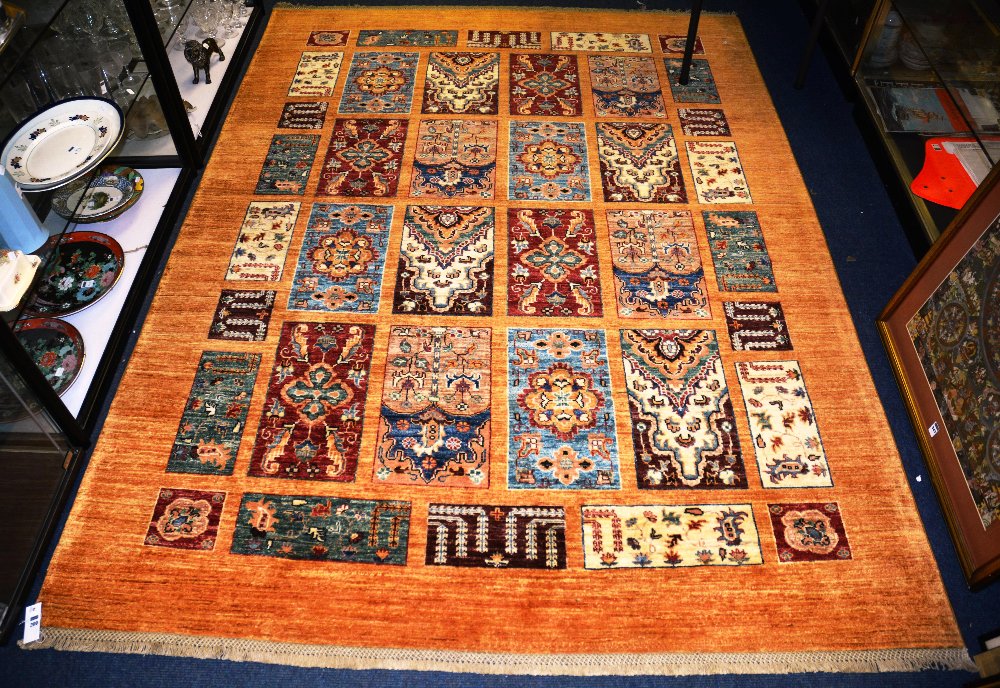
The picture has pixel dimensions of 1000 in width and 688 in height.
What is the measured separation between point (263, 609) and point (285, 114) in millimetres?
2400

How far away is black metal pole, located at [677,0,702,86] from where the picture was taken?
11.5ft

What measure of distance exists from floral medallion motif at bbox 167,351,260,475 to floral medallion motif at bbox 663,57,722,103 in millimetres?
2424

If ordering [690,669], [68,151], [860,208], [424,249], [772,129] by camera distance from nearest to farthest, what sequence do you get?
[690,669] < [68,151] < [424,249] < [860,208] < [772,129]

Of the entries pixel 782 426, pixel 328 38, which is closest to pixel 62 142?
pixel 328 38

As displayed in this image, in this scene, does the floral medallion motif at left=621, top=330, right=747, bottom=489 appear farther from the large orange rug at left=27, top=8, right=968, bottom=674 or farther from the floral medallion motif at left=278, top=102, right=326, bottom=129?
the floral medallion motif at left=278, top=102, right=326, bottom=129

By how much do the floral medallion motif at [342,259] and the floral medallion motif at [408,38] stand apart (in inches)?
51.6

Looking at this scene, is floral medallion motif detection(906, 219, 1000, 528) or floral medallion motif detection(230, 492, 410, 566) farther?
floral medallion motif detection(230, 492, 410, 566)

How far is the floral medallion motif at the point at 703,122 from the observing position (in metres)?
3.53

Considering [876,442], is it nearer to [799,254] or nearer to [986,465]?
[986,465]

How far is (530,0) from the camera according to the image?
14.3 feet

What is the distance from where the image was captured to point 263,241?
305 cm

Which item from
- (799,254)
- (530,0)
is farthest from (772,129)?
(530,0)

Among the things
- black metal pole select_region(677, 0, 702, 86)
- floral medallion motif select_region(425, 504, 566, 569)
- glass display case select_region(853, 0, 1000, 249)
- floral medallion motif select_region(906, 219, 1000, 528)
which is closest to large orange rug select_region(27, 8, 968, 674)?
floral medallion motif select_region(425, 504, 566, 569)

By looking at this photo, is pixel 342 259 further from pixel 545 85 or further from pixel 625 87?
pixel 625 87
